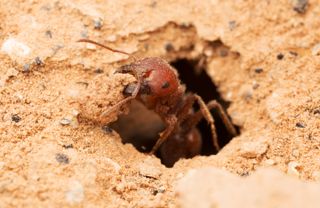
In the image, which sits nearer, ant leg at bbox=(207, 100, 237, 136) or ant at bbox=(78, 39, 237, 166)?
ant at bbox=(78, 39, 237, 166)

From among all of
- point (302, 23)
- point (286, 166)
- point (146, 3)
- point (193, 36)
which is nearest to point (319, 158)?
point (286, 166)

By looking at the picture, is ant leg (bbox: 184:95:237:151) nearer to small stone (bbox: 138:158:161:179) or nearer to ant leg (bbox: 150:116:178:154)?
ant leg (bbox: 150:116:178:154)

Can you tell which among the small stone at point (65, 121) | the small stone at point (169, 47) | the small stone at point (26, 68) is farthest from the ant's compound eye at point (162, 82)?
the small stone at point (26, 68)

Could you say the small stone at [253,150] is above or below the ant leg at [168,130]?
above

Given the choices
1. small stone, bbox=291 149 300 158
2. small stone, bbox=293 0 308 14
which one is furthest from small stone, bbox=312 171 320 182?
small stone, bbox=293 0 308 14

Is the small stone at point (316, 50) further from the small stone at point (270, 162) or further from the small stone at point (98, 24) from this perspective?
the small stone at point (98, 24)

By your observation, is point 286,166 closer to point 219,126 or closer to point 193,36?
point 193,36
